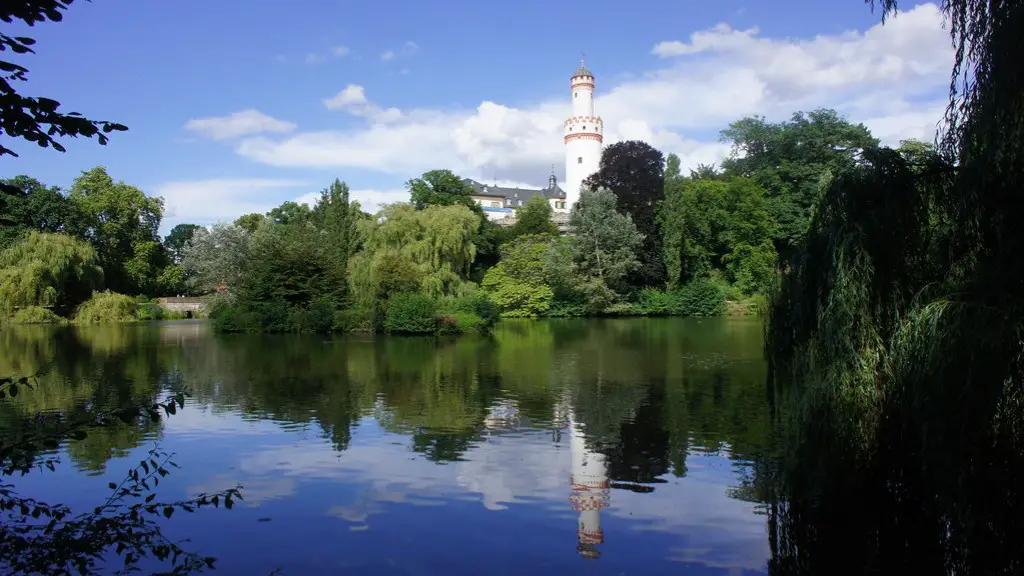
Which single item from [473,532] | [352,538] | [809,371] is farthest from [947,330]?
[352,538]

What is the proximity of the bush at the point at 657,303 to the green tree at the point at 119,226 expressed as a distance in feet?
126

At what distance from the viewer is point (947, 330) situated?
5191 millimetres

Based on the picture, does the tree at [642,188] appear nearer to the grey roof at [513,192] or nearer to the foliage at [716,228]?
the foliage at [716,228]

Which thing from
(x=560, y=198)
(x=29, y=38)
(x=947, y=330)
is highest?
(x=560, y=198)

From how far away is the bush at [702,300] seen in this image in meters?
49.6

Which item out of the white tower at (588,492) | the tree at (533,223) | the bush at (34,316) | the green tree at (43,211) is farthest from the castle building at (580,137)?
the white tower at (588,492)

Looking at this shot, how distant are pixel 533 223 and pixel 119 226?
105 ft

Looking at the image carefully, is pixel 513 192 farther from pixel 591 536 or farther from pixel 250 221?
pixel 591 536

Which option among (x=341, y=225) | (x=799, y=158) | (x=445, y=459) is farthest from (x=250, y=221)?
(x=445, y=459)

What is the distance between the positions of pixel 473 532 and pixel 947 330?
4.61 meters

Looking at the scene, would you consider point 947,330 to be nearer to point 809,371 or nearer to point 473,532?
point 809,371

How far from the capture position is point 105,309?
43875mm

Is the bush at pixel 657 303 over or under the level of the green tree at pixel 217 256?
under

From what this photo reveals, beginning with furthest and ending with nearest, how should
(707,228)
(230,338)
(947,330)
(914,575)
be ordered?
(707,228), (230,338), (914,575), (947,330)
